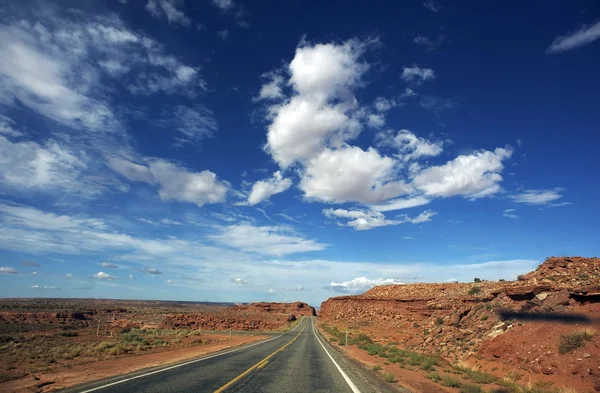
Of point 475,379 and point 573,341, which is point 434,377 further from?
point 573,341

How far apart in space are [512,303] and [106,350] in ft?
95.1

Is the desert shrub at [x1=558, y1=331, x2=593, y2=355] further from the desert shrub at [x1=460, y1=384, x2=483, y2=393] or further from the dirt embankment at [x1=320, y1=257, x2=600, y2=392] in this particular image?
the desert shrub at [x1=460, y1=384, x2=483, y2=393]

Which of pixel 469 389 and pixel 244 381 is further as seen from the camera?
pixel 469 389

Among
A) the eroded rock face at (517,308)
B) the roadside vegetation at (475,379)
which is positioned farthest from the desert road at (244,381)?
the eroded rock face at (517,308)

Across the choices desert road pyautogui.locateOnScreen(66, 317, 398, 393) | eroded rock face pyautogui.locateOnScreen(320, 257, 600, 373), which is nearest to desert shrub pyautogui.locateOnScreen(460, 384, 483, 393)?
desert road pyautogui.locateOnScreen(66, 317, 398, 393)

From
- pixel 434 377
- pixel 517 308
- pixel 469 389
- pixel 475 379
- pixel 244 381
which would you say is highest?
pixel 517 308

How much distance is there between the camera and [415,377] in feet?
46.4

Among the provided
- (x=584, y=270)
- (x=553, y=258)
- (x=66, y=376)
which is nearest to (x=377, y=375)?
(x=66, y=376)

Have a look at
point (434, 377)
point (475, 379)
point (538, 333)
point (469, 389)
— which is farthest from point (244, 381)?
point (538, 333)

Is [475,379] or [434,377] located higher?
[434,377]

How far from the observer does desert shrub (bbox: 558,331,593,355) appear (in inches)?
533

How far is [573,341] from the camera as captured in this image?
13695mm

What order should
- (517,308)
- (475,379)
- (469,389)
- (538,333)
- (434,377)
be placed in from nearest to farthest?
1. (469,389)
2. (434,377)
3. (475,379)
4. (538,333)
5. (517,308)

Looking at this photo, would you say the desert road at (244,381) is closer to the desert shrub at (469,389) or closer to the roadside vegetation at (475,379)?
the roadside vegetation at (475,379)
